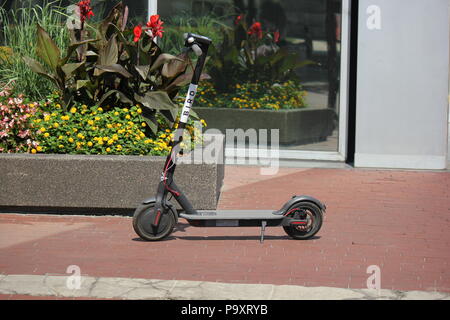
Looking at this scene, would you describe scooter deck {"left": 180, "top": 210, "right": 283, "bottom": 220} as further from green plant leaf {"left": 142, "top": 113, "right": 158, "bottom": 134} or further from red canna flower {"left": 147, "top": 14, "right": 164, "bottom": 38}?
red canna flower {"left": 147, "top": 14, "right": 164, "bottom": 38}

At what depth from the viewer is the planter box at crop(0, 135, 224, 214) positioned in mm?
7406

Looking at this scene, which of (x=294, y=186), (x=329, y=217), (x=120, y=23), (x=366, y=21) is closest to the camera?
(x=329, y=217)

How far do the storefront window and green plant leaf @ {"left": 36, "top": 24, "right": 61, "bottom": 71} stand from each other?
3.33 m

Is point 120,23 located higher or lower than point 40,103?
higher

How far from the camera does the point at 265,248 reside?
6.50 meters

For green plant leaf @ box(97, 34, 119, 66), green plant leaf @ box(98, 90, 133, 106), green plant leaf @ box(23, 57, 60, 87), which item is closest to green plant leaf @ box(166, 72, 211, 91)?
green plant leaf @ box(98, 90, 133, 106)

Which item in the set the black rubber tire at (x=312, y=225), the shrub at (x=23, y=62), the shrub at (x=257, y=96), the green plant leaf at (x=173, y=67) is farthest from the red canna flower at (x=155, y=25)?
the shrub at (x=257, y=96)

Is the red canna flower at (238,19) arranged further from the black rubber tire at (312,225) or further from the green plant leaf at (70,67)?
the black rubber tire at (312,225)

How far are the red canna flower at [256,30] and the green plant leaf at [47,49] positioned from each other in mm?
3728

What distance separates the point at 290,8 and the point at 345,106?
1513 mm

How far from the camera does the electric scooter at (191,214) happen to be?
21.2 ft

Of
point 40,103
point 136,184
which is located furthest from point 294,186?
point 40,103
